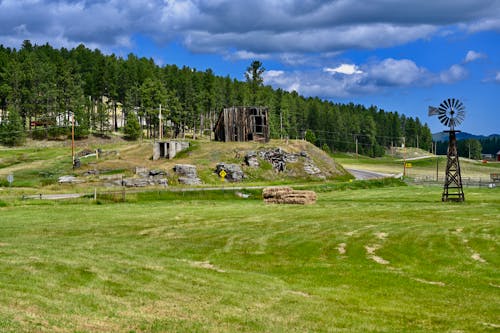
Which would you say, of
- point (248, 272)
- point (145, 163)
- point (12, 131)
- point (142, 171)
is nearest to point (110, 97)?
point (12, 131)

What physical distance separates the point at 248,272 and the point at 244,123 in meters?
82.1

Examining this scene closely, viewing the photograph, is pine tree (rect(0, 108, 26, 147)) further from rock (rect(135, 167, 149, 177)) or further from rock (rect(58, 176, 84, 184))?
rock (rect(135, 167, 149, 177))

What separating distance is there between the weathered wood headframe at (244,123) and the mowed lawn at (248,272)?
59654 millimetres

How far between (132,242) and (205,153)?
202 feet

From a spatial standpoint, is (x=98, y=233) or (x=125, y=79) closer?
(x=98, y=233)

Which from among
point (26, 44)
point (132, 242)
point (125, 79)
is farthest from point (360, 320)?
point (26, 44)

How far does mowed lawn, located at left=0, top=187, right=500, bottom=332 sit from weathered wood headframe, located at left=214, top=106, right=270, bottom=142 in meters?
59.7

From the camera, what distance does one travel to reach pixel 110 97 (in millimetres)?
157125

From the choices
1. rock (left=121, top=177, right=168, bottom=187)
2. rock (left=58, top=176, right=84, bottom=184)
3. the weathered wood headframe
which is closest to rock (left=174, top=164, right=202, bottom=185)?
rock (left=121, top=177, right=168, bottom=187)

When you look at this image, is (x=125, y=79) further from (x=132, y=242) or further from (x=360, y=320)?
(x=360, y=320)

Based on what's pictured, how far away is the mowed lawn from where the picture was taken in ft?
53.1

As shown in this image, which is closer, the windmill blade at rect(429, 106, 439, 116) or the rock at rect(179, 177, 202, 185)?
the windmill blade at rect(429, 106, 439, 116)

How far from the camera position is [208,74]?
6929 inches

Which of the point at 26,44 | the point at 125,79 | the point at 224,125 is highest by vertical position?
the point at 26,44
